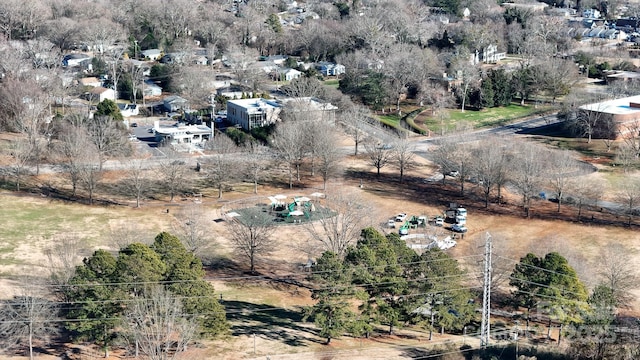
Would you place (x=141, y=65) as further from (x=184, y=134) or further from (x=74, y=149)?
(x=74, y=149)

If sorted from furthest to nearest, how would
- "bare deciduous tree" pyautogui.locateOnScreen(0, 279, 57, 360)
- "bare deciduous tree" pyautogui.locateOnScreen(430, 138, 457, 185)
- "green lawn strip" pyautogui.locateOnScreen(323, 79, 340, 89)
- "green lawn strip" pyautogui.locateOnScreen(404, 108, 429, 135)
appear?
"green lawn strip" pyautogui.locateOnScreen(323, 79, 340, 89) → "green lawn strip" pyautogui.locateOnScreen(404, 108, 429, 135) → "bare deciduous tree" pyautogui.locateOnScreen(430, 138, 457, 185) → "bare deciduous tree" pyautogui.locateOnScreen(0, 279, 57, 360)

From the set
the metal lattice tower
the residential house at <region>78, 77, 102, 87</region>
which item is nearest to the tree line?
the metal lattice tower

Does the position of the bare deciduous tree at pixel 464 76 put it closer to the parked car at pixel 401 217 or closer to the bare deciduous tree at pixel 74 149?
the parked car at pixel 401 217

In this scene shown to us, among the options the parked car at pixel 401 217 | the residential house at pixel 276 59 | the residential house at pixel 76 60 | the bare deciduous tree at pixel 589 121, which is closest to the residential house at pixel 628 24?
the residential house at pixel 276 59

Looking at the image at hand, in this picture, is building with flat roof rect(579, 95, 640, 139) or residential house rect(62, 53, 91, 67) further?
residential house rect(62, 53, 91, 67)

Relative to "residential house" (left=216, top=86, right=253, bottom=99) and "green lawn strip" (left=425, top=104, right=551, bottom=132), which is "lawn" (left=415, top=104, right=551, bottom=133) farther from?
"residential house" (left=216, top=86, right=253, bottom=99)

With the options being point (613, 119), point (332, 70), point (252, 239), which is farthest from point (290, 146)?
point (332, 70)
